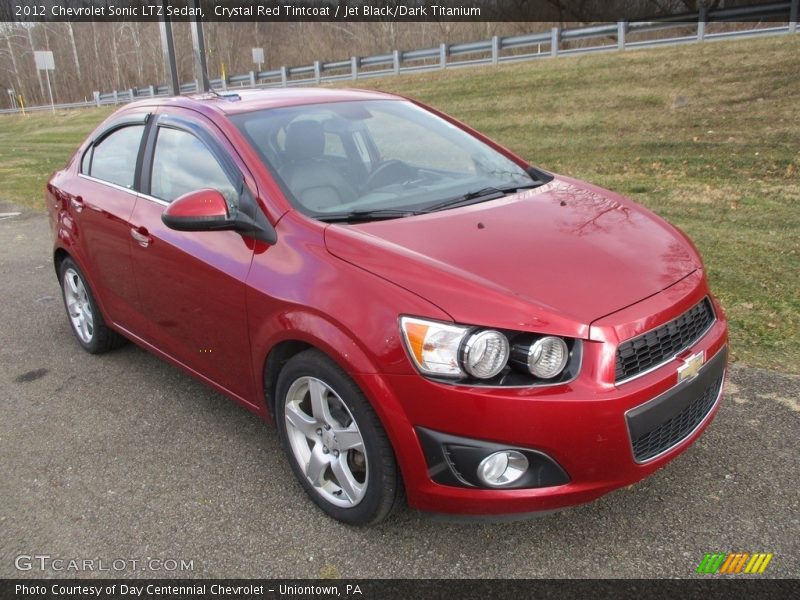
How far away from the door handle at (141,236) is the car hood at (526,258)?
1305 millimetres

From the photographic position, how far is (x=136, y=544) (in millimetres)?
2697

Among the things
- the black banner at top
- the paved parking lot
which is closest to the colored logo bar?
the paved parking lot

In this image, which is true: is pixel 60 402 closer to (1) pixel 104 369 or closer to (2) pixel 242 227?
(1) pixel 104 369

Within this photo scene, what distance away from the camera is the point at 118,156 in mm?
4109

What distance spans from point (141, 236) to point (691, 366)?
8.92ft

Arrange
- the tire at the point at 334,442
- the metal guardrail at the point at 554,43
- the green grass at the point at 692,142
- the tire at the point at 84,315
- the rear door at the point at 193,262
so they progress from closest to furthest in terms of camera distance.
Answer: the tire at the point at 334,442 < the rear door at the point at 193,262 < the tire at the point at 84,315 < the green grass at the point at 692,142 < the metal guardrail at the point at 554,43

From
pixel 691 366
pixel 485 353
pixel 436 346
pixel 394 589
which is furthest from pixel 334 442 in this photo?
pixel 691 366

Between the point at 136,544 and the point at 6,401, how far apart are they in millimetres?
1845

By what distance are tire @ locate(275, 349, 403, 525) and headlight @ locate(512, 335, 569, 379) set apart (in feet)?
1.86

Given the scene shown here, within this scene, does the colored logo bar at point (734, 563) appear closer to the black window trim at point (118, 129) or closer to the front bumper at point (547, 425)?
the front bumper at point (547, 425)

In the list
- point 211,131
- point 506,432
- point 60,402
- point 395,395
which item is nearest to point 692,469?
point 506,432

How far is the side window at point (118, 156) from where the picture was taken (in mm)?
3904

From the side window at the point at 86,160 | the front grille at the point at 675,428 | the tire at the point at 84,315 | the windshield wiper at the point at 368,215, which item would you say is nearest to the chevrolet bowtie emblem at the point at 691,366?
the front grille at the point at 675,428

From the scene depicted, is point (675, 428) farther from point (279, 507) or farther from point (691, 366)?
point (279, 507)
